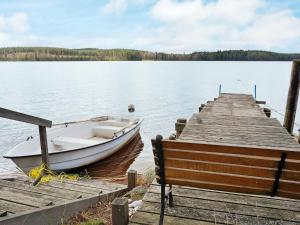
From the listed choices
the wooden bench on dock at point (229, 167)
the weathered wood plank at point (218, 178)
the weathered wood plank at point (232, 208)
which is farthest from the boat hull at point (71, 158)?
the weathered wood plank at point (218, 178)

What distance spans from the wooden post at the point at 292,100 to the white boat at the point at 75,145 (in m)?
6.45

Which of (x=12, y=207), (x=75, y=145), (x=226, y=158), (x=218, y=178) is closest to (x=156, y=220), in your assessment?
(x=218, y=178)

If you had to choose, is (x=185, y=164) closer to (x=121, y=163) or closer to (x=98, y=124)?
(x=121, y=163)

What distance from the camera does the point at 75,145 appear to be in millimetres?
11508

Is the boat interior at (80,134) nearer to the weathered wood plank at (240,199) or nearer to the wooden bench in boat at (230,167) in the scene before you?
the weathered wood plank at (240,199)

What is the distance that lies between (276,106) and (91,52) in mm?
142257

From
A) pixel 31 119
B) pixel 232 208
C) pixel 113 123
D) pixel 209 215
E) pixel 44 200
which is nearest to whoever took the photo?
pixel 209 215

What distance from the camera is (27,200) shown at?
4684 mm

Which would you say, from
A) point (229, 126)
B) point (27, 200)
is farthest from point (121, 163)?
point (27, 200)

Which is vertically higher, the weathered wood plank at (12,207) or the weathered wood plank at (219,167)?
the weathered wood plank at (219,167)

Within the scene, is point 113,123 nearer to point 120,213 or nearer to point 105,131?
point 105,131

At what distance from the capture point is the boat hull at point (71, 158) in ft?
30.0

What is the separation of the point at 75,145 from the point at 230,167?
8995 millimetres

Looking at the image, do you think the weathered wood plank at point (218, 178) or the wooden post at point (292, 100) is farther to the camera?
the wooden post at point (292, 100)
